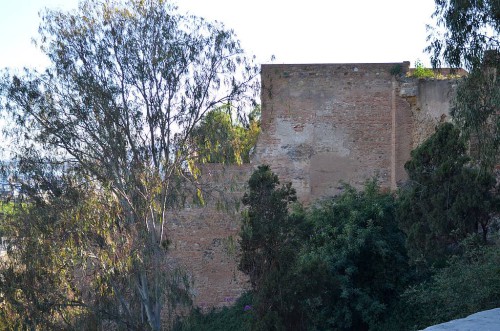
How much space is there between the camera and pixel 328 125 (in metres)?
17.9

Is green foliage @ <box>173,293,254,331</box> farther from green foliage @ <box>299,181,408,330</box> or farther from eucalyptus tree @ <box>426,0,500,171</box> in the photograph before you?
eucalyptus tree @ <box>426,0,500,171</box>

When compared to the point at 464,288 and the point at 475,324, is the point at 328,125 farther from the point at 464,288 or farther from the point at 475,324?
the point at 475,324

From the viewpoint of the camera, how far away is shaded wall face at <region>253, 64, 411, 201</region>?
17844 mm

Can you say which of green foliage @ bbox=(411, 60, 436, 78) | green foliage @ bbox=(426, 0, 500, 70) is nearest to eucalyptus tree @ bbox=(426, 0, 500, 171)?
green foliage @ bbox=(426, 0, 500, 70)

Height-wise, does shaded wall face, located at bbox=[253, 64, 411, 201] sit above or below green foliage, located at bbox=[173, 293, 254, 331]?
above

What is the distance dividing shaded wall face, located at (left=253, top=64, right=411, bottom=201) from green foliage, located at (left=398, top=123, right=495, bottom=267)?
4479mm

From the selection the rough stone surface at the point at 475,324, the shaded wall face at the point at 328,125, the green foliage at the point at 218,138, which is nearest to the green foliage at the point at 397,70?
the shaded wall face at the point at 328,125

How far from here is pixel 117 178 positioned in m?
14.3

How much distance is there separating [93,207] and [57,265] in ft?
3.55

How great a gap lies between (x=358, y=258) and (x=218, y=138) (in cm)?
319

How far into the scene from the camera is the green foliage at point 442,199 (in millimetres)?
12352

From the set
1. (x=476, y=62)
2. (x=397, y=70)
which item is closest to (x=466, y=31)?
(x=476, y=62)

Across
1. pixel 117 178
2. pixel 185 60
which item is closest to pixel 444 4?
pixel 185 60

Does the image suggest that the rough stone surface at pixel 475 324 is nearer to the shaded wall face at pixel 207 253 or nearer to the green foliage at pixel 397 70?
the green foliage at pixel 397 70
